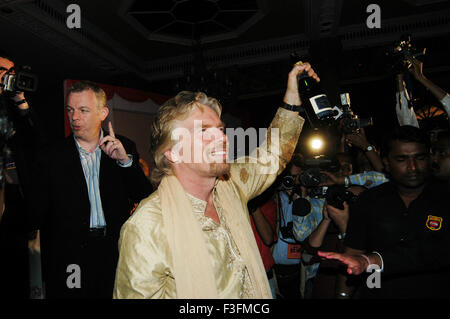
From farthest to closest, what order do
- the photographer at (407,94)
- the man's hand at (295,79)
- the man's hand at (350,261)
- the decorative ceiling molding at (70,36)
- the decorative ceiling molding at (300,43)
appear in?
the decorative ceiling molding at (300,43) → the decorative ceiling molding at (70,36) → the photographer at (407,94) → the man's hand at (295,79) → the man's hand at (350,261)

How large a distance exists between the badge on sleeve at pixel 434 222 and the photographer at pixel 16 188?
7.13 ft

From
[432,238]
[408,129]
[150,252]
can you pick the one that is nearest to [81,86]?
[150,252]

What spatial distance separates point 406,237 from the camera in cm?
170

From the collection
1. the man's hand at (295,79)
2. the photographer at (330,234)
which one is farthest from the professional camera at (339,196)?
the man's hand at (295,79)

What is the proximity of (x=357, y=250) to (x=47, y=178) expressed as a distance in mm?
1997

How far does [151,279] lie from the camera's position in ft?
3.64

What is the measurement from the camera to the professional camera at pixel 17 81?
5.76ft

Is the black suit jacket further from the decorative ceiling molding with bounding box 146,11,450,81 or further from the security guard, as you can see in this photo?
the decorative ceiling molding with bounding box 146,11,450,81

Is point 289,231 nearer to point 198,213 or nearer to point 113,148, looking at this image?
point 198,213

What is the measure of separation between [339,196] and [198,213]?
3.73 ft

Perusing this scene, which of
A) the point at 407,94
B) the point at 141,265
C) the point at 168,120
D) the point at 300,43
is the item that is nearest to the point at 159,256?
the point at 141,265

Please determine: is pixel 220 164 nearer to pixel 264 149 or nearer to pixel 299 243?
pixel 264 149

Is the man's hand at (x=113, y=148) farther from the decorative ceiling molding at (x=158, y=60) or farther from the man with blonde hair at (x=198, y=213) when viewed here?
the decorative ceiling molding at (x=158, y=60)

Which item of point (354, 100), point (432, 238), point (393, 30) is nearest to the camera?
point (432, 238)
